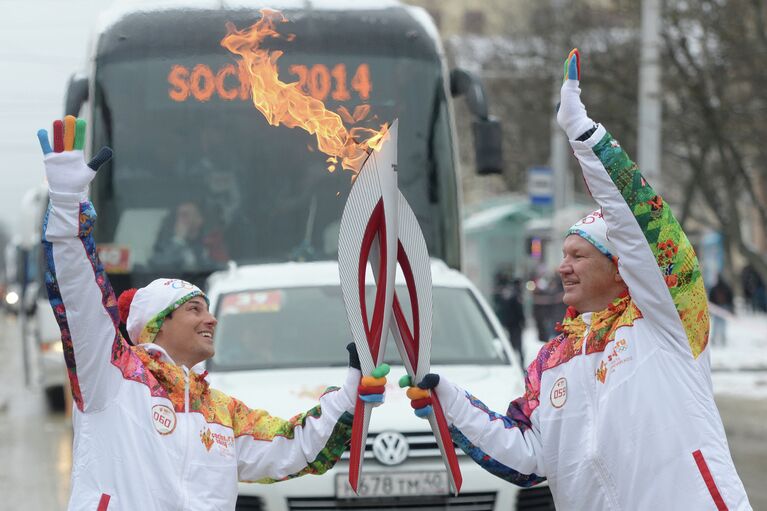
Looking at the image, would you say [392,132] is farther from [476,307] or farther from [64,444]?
[64,444]

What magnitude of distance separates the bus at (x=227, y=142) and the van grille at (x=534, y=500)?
269 cm

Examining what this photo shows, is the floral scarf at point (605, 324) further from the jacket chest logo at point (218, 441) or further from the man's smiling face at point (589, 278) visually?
the jacket chest logo at point (218, 441)

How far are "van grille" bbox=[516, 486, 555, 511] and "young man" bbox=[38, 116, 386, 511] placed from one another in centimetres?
220

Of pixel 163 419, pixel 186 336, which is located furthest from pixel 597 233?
pixel 163 419

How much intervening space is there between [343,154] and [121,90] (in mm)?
4720

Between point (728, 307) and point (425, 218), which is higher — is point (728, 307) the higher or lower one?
the lower one

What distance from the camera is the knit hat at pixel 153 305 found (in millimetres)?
→ 3721

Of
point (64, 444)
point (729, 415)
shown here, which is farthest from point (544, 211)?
point (64, 444)

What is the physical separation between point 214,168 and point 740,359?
12676 mm

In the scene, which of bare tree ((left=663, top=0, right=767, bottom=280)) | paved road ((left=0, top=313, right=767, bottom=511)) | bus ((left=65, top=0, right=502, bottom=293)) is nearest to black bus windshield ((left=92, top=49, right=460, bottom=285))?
bus ((left=65, top=0, right=502, bottom=293))

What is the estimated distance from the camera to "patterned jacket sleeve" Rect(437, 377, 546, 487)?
12.0 ft

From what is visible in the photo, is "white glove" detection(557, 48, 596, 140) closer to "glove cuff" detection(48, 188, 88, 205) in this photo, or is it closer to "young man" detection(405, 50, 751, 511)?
"young man" detection(405, 50, 751, 511)

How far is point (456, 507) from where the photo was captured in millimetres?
5695

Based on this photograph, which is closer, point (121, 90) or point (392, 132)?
point (392, 132)
